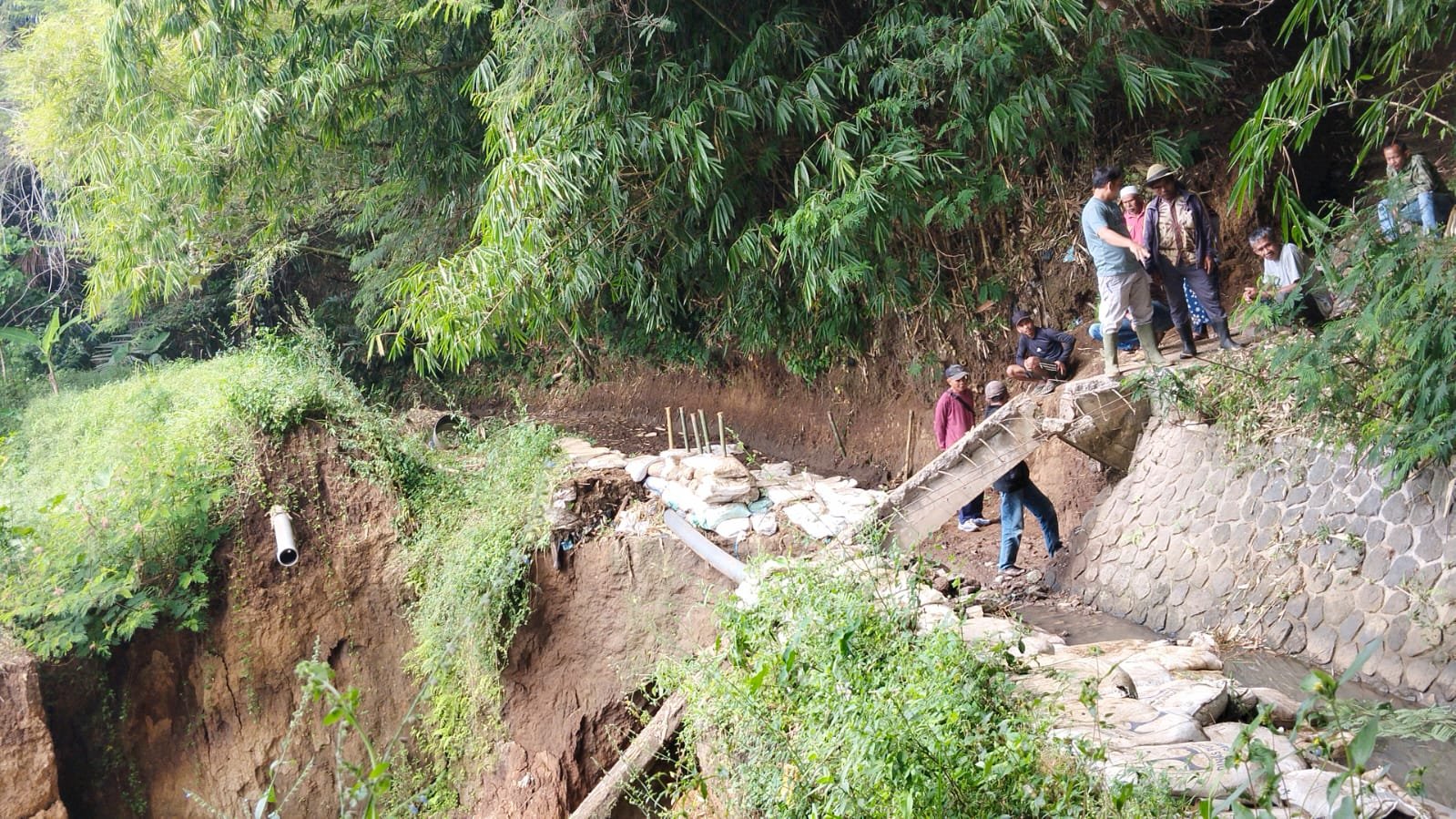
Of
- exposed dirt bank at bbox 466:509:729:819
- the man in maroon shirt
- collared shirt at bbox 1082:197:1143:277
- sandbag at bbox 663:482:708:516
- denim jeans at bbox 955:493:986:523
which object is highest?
collared shirt at bbox 1082:197:1143:277

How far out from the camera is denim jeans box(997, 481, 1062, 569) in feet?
20.9

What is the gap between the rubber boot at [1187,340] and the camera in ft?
20.9

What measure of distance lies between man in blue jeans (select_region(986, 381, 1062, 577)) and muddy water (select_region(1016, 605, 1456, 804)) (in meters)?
0.45

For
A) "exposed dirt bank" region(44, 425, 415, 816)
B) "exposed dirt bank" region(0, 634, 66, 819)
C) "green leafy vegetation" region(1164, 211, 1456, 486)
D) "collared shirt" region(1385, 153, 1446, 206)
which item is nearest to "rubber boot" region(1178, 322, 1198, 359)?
"green leafy vegetation" region(1164, 211, 1456, 486)

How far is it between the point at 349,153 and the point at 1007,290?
721 cm

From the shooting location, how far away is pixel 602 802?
19.0ft

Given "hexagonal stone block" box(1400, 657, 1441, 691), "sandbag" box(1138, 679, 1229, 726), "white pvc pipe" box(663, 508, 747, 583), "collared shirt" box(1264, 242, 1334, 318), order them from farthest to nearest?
"white pvc pipe" box(663, 508, 747, 583) → "collared shirt" box(1264, 242, 1334, 318) → "hexagonal stone block" box(1400, 657, 1441, 691) → "sandbag" box(1138, 679, 1229, 726)

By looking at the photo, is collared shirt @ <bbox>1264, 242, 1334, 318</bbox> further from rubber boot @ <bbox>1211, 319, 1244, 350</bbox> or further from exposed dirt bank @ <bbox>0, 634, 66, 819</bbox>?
exposed dirt bank @ <bbox>0, 634, 66, 819</bbox>

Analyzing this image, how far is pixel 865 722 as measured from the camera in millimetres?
3072

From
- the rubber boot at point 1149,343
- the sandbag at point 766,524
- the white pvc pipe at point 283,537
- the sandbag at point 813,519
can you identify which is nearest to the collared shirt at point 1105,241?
Answer: the rubber boot at point 1149,343

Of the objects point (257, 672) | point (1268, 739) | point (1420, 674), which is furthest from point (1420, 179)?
point (257, 672)

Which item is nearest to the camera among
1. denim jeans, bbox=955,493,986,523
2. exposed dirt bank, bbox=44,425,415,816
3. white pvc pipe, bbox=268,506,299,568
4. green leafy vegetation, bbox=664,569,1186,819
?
green leafy vegetation, bbox=664,569,1186,819

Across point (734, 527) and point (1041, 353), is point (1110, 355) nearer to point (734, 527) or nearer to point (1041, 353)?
point (1041, 353)

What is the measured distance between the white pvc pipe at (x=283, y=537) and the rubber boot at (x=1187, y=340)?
6523 millimetres
